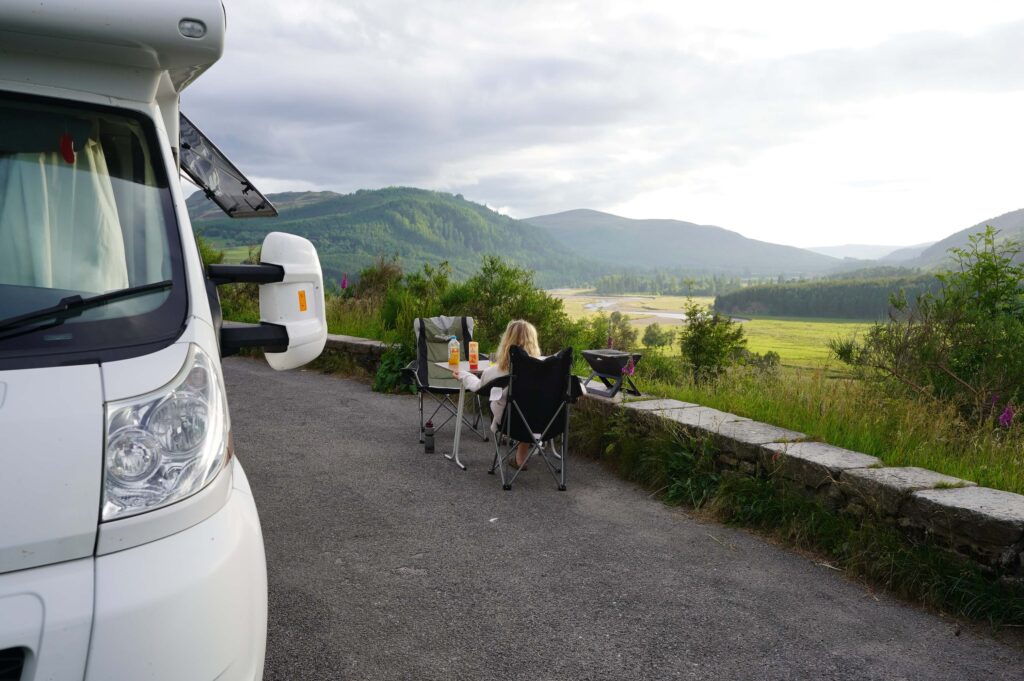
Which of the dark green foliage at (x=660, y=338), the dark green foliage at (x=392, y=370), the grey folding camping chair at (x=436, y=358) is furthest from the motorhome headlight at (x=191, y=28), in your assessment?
the dark green foliage at (x=660, y=338)

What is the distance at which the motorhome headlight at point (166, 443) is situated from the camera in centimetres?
172

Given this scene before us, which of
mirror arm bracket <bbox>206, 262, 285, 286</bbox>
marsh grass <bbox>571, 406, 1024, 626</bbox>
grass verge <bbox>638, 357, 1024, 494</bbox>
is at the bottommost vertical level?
marsh grass <bbox>571, 406, 1024, 626</bbox>

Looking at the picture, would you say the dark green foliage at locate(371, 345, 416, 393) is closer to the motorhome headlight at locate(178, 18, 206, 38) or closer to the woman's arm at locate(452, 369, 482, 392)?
the woman's arm at locate(452, 369, 482, 392)

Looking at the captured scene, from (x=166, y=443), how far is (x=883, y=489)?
381 cm

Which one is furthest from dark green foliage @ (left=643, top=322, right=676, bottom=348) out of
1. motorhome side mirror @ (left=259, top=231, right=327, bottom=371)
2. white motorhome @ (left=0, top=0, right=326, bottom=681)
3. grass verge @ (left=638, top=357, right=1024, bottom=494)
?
white motorhome @ (left=0, top=0, right=326, bottom=681)

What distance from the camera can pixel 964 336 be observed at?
6.74 meters

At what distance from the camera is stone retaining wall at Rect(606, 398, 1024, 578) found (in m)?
3.67

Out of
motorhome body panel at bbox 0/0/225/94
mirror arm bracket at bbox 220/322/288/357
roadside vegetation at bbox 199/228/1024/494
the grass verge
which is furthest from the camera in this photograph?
roadside vegetation at bbox 199/228/1024/494

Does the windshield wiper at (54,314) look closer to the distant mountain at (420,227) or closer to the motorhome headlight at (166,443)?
the motorhome headlight at (166,443)

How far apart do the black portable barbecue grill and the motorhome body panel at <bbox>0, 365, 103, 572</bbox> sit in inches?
211

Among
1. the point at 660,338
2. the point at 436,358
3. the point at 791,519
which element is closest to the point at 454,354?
the point at 436,358

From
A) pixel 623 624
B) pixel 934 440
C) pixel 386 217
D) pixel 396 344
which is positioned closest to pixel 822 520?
pixel 934 440

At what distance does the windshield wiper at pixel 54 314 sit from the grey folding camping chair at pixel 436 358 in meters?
5.00

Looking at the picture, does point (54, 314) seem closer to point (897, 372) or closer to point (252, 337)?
point (252, 337)
